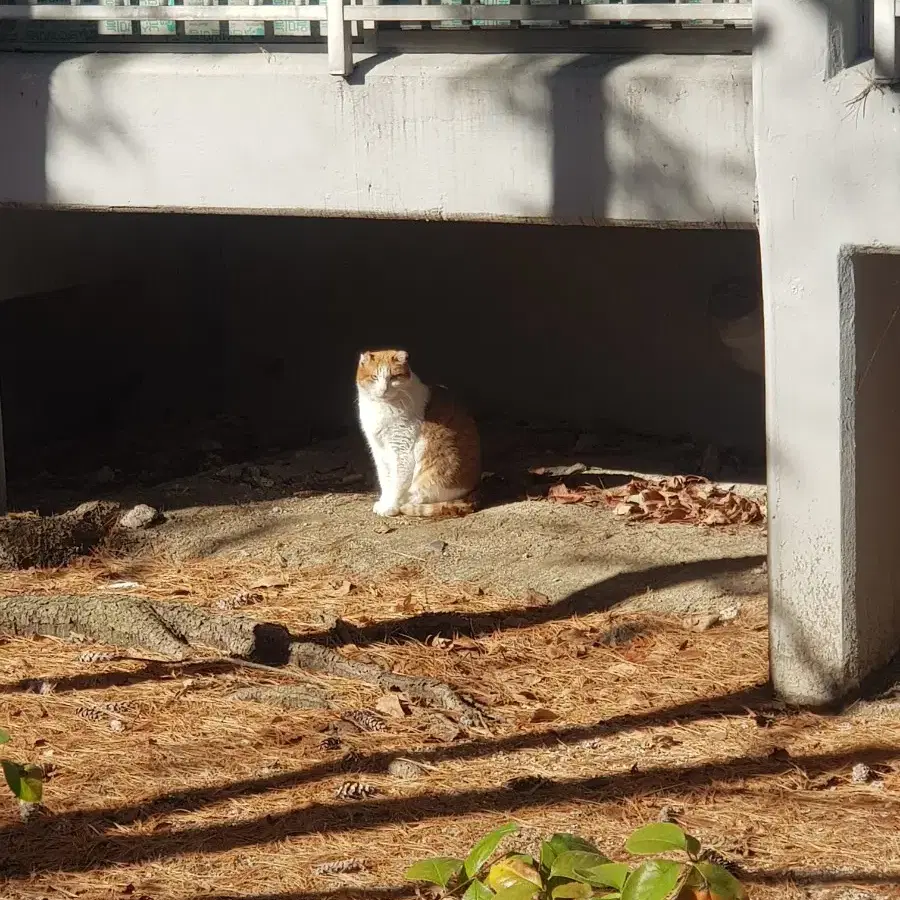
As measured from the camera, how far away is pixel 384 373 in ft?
23.8

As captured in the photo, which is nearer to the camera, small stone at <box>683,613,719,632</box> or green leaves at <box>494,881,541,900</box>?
green leaves at <box>494,881,541,900</box>

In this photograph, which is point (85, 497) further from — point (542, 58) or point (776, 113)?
point (776, 113)

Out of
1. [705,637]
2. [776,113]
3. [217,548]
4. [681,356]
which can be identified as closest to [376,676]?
[705,637]

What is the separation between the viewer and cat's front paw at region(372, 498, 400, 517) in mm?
7363

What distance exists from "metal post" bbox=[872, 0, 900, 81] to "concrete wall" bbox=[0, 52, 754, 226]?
19.9 inches

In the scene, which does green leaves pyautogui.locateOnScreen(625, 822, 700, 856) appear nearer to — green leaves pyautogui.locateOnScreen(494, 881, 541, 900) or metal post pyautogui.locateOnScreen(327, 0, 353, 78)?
green leaves pyautogui.locateOnScreen(494, 881, 541, 900)

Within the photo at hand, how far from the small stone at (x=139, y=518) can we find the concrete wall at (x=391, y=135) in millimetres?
1815

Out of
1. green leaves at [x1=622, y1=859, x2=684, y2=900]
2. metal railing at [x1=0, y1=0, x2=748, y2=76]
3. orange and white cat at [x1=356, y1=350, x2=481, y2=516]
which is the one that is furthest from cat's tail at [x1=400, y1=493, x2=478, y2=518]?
green leaves at [x1=622, y1=859, x2=684, y2=900]

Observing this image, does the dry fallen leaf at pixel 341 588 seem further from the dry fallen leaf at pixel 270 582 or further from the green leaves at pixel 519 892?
the green leaves at pixel 519 892

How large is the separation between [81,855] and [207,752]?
0.70 m

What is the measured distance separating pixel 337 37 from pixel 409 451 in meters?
2.59

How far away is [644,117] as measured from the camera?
4953mm

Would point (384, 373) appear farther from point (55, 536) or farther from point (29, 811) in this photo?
point (29, 811)

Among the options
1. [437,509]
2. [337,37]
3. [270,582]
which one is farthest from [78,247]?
[337,37]
